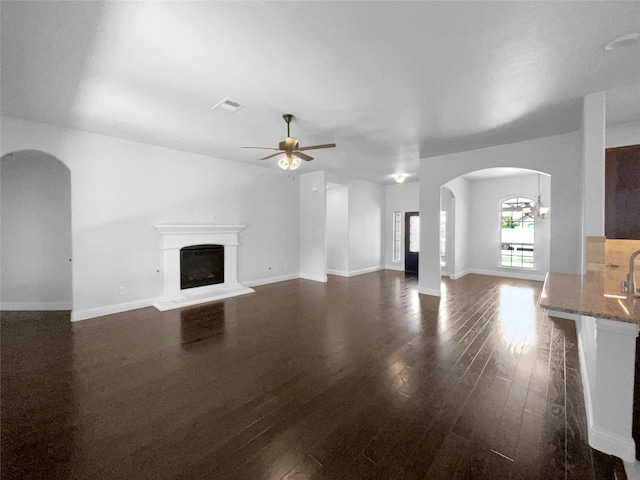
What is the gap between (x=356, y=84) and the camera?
284cm

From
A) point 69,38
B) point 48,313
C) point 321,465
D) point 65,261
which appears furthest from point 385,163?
point 48,313

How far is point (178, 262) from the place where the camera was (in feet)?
17.4

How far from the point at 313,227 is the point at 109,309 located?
187 inches

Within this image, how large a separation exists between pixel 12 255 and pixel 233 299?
385 centimetres

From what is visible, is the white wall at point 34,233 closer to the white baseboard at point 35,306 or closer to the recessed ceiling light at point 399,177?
the white baseboard at point 35,306

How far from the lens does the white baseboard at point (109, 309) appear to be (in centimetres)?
420

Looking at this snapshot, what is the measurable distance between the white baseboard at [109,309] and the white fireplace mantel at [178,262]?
0.18m

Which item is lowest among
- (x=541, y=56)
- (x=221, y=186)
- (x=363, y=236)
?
(x=363, y=236)

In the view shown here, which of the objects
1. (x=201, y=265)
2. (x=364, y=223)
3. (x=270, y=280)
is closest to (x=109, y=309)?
(x=201, y=265)

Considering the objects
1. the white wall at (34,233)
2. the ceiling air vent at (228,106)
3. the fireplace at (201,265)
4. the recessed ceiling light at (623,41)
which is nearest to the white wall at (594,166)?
the recessed ceiling light at (623,41)

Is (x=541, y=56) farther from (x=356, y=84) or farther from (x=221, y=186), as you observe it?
(x=221, y=186)

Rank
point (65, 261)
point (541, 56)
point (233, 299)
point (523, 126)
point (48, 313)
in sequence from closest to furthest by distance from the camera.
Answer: point (541, 56)
point (523, 126)
point (48, 313)
point (65, 261)
point (233, 299)

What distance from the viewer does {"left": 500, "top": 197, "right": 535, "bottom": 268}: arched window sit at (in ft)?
25.4

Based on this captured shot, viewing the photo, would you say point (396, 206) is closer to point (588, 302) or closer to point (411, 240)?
point (411, 240)
